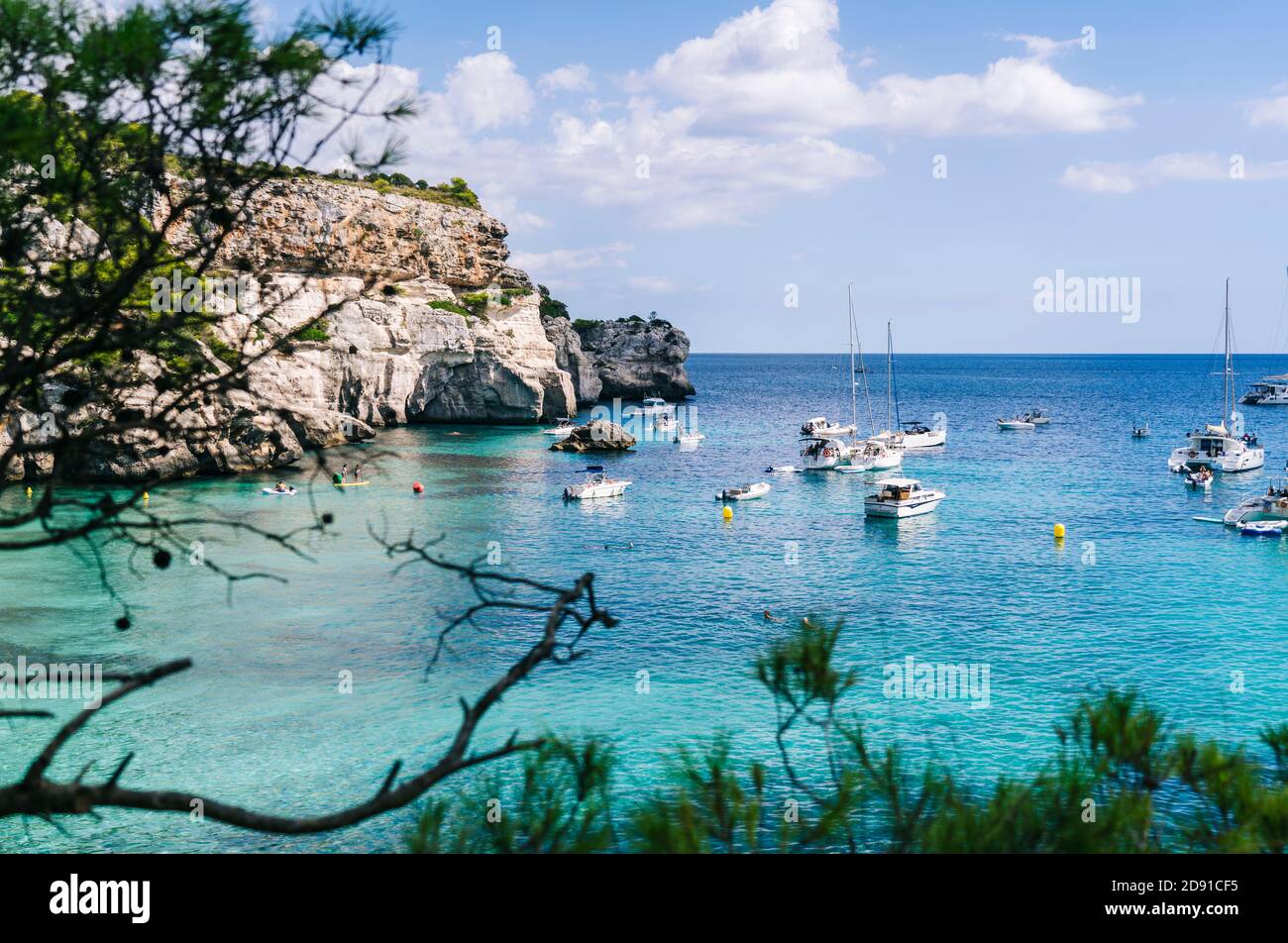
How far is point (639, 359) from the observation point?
108250 millimetres

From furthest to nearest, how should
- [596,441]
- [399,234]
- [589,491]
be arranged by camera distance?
1. [399,234]
2. [596,441]
3. [589,491]

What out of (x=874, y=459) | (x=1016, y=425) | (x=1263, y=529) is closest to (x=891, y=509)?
(x=1263, y=529)

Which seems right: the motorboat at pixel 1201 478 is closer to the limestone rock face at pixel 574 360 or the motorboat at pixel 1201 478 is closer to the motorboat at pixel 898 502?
the motorboat at pixel 898 502

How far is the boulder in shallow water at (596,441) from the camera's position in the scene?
2514 inches

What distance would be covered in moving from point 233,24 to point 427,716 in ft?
53.8

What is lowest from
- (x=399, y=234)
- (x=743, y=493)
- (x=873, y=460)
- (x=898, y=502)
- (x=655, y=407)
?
(x=898, y=502)

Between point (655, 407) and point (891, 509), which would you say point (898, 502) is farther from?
point (655, 407)

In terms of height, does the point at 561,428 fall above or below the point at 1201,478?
above

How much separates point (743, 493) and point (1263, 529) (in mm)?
20681

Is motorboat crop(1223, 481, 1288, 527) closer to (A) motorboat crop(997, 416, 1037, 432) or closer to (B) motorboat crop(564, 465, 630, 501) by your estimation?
(B) motorboat crop(564, 465, 630, 501)

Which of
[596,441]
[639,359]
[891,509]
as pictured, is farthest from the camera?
[639,359]

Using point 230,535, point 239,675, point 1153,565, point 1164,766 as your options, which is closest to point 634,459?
point 230,535
